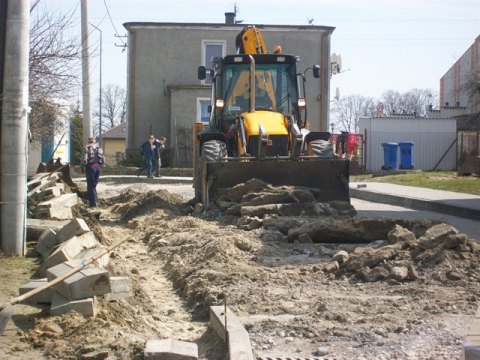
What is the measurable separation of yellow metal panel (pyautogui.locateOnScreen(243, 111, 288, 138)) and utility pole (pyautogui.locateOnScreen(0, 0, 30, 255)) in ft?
19.8

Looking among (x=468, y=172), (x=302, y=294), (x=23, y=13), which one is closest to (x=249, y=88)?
(x=23, y=13)

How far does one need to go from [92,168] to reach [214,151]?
4330 millimetres

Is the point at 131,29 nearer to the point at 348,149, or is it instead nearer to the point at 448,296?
the point at 348,149

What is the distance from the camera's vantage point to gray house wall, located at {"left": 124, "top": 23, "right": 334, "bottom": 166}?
3644 centimetres

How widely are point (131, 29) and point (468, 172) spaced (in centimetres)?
1651

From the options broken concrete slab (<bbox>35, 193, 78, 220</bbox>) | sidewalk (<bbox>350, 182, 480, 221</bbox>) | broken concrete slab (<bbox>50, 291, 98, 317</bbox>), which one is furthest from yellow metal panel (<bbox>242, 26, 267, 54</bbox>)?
broken concrete slab (<bbox>50, 291, 98, 317</bbox>)

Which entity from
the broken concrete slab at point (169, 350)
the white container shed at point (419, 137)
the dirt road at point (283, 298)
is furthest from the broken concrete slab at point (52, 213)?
the white container shed at point (419, 137)

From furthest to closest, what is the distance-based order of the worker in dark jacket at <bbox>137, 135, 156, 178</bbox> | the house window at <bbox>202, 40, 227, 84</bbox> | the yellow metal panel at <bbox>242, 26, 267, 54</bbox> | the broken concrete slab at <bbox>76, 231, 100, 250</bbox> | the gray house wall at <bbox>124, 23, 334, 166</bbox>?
the house window at <bbox>202, 40, 227, 84</bbox> → the gray house wall at <bbox>124, 23, 334, 166</bbox> → the worker in dark jacket at <bbox>137, 135, 156, 178</bbox> → the yellow metal panel at <bbox>242, 26, 267, 54</bbox> → the broken concrete slab at <bbox>76, 231, 100, 250</bbox>

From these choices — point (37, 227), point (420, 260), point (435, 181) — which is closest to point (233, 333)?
point (420, 260)

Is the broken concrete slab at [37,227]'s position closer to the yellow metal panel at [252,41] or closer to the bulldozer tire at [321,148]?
the bulldozer tire at [321,148]

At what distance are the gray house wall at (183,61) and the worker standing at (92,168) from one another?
58.4 ft

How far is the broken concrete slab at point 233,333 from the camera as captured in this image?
551 centimetres

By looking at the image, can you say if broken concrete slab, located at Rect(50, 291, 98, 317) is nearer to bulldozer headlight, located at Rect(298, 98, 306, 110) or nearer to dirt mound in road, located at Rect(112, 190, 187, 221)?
dirt mound in road, located at Rect(112, 190, 187, 221)

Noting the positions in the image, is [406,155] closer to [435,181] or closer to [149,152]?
[435,181]
